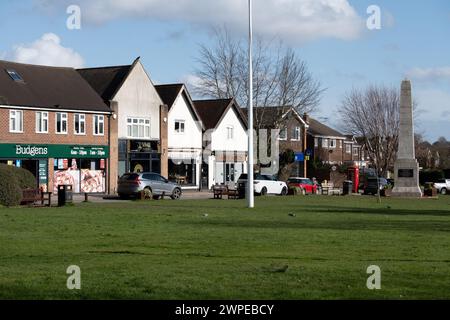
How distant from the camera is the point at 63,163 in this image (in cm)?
5516

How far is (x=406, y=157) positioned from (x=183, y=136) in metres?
21.2

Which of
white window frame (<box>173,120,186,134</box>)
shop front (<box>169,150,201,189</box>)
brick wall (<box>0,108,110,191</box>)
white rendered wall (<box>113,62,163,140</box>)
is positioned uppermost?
white rendered wall (<box>113,62,163,140</box>)

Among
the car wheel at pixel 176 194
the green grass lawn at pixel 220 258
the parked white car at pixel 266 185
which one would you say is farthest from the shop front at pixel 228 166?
the green grass lawn at pixel 220 258

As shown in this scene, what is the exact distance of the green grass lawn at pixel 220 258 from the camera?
34.1ft

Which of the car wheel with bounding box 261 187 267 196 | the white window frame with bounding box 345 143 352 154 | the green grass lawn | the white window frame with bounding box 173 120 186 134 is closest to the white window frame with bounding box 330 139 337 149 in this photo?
the white window frame with bounding box 345 143 352 154

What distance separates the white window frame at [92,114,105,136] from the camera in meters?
57.5

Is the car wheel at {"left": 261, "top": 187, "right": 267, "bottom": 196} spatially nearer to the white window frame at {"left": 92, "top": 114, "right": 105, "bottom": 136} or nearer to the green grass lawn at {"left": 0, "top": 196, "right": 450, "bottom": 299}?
the white window frame at {"left": 92, "top": 114, "right": 105, "bottom": 136}

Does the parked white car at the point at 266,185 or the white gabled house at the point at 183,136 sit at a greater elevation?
the white gabled house at the point at 183,136

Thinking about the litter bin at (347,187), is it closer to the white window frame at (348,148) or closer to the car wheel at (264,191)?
the car wheel at (264,191)

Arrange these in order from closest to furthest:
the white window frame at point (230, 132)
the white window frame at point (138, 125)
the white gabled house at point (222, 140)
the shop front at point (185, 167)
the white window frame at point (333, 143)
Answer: the white window frame at point (138, 125) → the shop front at point (185, 167) → the white gabled house at point (222, 140) → the white window frame at point (230, 132) → the white window frame at point (333, 143)

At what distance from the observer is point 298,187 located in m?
59.2

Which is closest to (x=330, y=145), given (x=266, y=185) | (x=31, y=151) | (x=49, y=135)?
(x=266, y=185)

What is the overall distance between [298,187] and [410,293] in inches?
1934
